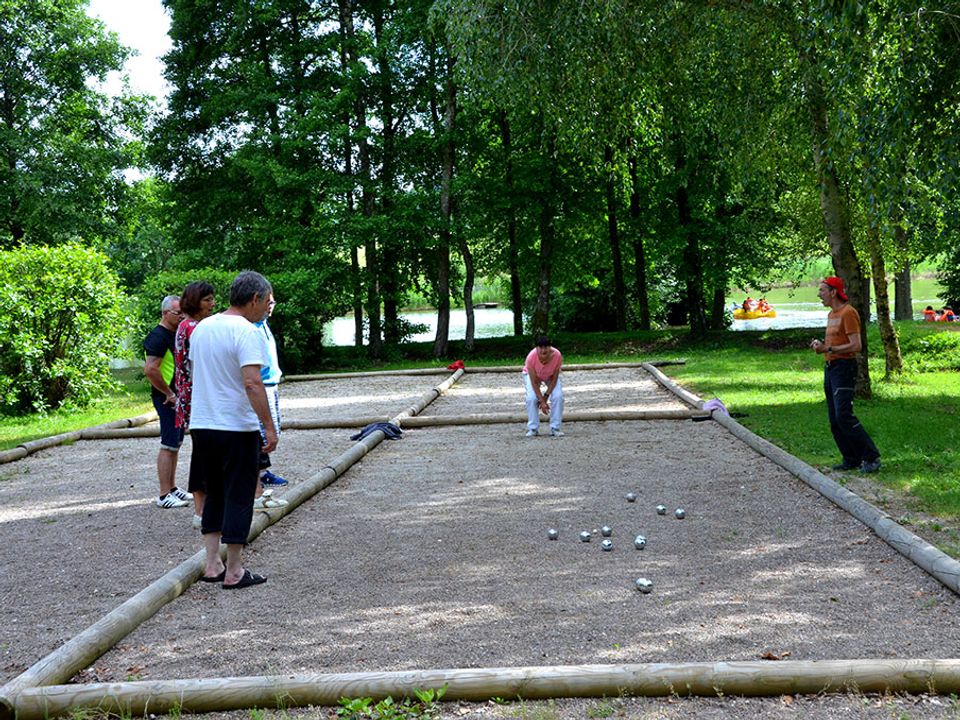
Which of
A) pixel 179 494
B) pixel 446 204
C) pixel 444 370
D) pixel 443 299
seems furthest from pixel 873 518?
pixel 443 299

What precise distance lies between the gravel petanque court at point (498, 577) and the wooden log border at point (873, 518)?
0.29ft

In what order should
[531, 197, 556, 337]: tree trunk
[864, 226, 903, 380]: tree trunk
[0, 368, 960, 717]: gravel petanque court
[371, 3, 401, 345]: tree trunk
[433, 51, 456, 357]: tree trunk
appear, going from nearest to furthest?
[0, 368, 960, 717]: gravel petanque court, [864, 226, 903, 380]: tree trunk, [433, 51, 456, 357]: tree trunk, [371, 3, 401, 345]: tree trunk, [531, 197, 556, 337]: tree trunk

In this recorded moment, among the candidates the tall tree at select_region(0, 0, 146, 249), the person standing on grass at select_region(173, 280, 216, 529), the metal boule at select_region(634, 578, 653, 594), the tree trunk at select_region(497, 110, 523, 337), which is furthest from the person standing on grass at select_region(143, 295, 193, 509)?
the tall tree at select_region(0, 0, 146, 249)

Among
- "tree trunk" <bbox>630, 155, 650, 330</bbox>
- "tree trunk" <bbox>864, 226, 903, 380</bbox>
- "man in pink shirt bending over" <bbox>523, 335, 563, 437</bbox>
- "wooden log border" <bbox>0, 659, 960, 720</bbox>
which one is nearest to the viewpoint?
"wooden log border" <bbox>0, 659, 960, 720</bbox>

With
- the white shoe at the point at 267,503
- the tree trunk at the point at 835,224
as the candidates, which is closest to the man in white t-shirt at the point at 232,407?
the white shoe at the point at 267,503

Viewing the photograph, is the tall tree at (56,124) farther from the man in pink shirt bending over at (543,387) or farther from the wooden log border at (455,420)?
the man in pink shirt bending over at (543,387)

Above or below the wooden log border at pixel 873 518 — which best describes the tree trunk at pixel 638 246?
above

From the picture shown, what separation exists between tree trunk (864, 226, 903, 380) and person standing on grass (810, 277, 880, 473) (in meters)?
6.78

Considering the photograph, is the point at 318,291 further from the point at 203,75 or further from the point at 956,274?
the point at 956,274

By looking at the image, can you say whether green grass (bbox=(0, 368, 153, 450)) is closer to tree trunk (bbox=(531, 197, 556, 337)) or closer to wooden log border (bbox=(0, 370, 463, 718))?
wooden log border (bbox=(0, 370, 463, 718))

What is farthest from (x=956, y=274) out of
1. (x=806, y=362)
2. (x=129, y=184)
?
(x=129, y=184)

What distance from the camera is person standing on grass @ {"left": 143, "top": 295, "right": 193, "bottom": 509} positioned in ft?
24.3

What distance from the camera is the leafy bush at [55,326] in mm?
15336

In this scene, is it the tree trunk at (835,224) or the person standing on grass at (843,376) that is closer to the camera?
the person standing on grass at (843,376)
